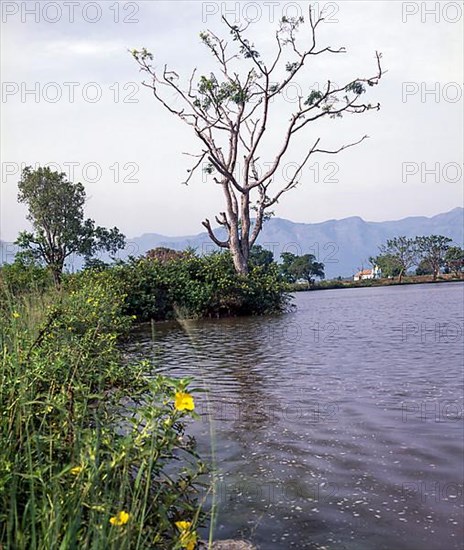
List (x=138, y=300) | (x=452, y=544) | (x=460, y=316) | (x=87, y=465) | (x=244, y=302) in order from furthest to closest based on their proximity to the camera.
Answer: (x=244, y=302) < (x=138, y=300) < (x=460, y=316) < (x=452, y=544) < (x=87, y=465)

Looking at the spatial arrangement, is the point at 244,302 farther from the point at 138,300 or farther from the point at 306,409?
the point at 306,409

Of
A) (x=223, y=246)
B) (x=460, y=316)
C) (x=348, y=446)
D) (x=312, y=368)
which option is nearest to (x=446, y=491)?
(x=348, y=446)

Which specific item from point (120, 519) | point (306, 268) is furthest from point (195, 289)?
point (306, 268)

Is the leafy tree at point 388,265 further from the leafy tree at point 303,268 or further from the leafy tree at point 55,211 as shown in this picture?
the leafy tree at point 55,211

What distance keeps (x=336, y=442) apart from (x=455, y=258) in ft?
206

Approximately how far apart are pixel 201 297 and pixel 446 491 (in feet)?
56.6

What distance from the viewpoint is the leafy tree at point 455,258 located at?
209ft

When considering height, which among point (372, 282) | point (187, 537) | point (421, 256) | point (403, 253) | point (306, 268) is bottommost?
point (372, 282)

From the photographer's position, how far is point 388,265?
66938mm

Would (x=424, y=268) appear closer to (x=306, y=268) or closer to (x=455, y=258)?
(x=455, y=258)

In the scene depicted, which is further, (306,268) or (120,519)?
(306,268)

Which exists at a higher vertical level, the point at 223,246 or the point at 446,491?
the point at 223,246

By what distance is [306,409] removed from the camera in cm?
636

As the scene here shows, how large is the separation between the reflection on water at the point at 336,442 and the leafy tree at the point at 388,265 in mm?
56499
